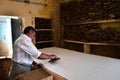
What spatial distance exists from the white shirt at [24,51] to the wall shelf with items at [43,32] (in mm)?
1841

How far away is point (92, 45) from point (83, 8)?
3.31 feet

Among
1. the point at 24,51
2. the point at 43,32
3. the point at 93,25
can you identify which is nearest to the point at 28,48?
the point at 24,51

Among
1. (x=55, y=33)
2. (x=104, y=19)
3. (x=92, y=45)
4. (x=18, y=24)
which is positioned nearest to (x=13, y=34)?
(x=18, y=24)

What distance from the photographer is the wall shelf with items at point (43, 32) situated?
3.82 metres

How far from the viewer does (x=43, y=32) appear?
13.0 feet

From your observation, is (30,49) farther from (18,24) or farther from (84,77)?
(18,24)

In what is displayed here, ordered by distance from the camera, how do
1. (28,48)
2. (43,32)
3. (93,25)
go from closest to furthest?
(28,48) < (93,25) < (43,32)

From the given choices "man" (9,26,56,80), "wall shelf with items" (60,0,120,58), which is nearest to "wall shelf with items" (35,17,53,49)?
"wall shelf with items" (60,0,120,58)

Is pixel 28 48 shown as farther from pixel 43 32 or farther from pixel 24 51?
pixel 43 32

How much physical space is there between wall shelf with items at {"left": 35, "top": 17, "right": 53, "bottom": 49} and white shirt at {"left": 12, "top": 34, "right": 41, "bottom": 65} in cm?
184

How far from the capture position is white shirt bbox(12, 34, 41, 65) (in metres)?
1.89

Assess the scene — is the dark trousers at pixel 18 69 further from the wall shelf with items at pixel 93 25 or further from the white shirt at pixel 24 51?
the wall shelf with items at pixel 93 25

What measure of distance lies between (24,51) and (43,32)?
2.08 m

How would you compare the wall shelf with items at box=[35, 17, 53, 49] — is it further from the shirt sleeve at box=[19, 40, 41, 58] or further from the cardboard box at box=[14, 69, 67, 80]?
the cardboard box at box=[14, 69, 67, 80]
